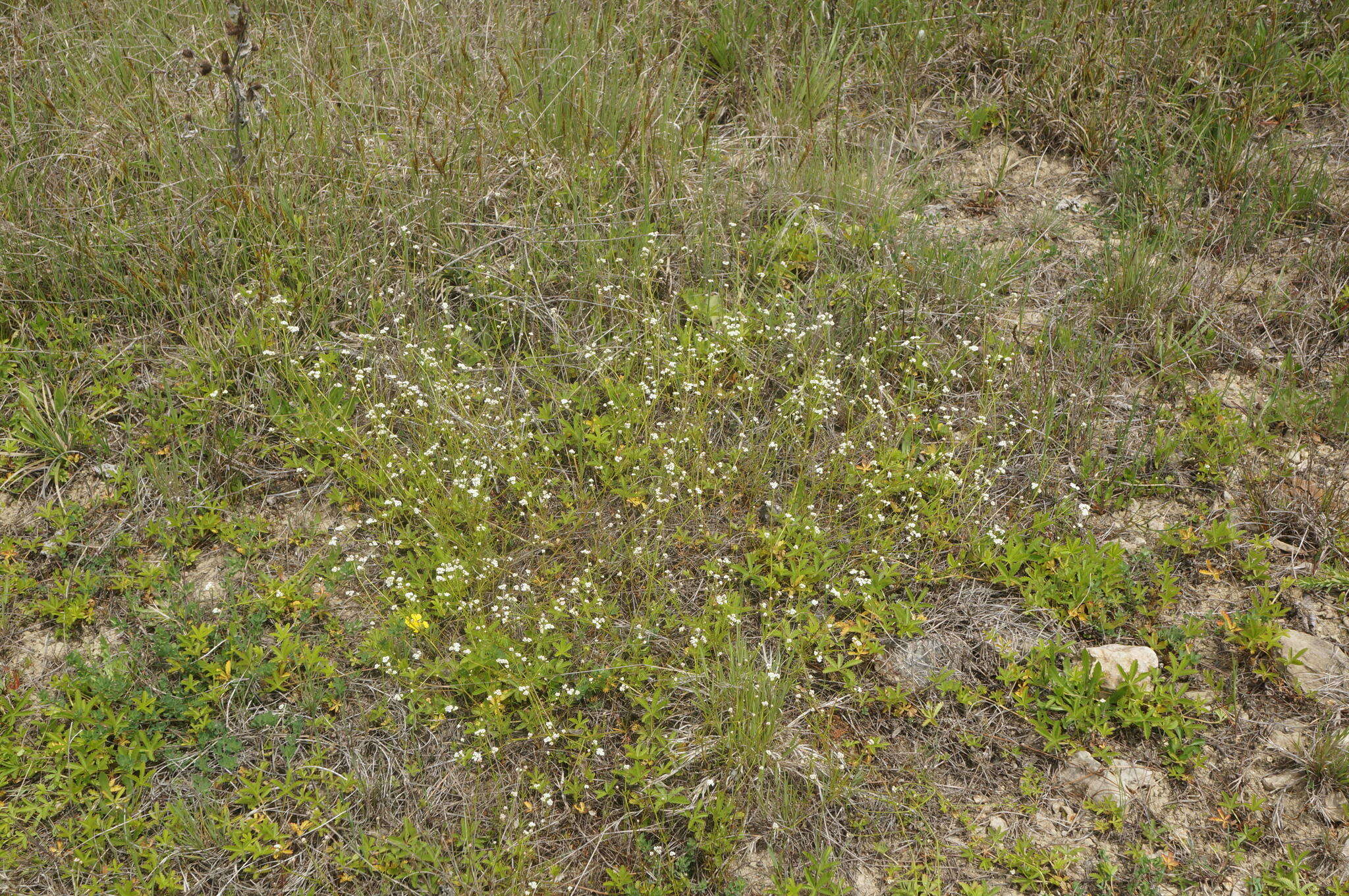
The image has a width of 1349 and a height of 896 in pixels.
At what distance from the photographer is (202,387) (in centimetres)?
393

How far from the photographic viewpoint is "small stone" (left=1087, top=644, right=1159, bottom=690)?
3.13m

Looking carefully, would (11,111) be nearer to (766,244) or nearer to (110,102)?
(110,102)

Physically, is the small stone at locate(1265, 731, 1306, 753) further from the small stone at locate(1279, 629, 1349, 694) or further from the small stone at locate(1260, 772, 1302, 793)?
the small stone at locate(1279, 629, 1349, 694)

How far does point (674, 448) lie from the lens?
3814 millimetres

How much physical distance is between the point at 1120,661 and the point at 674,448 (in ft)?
5.94

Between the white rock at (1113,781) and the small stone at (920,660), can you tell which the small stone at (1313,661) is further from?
the small stone at (920,660)

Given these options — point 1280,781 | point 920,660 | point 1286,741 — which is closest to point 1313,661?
point 1286,741

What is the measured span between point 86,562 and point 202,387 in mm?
832

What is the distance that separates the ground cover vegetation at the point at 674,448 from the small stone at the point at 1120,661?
1 centimetres

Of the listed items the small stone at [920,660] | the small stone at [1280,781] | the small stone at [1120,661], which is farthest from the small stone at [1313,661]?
the small stone at [920,660]

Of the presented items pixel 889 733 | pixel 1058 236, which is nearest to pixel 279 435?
pixel 889 733

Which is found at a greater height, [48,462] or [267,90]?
[267,90]

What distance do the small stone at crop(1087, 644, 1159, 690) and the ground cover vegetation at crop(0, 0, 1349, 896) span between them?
14 millimetres

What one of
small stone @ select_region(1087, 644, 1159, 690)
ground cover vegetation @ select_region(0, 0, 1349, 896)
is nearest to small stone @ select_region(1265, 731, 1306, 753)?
ground cover vegetation @ select_region(0, 0, 1349, 896)
